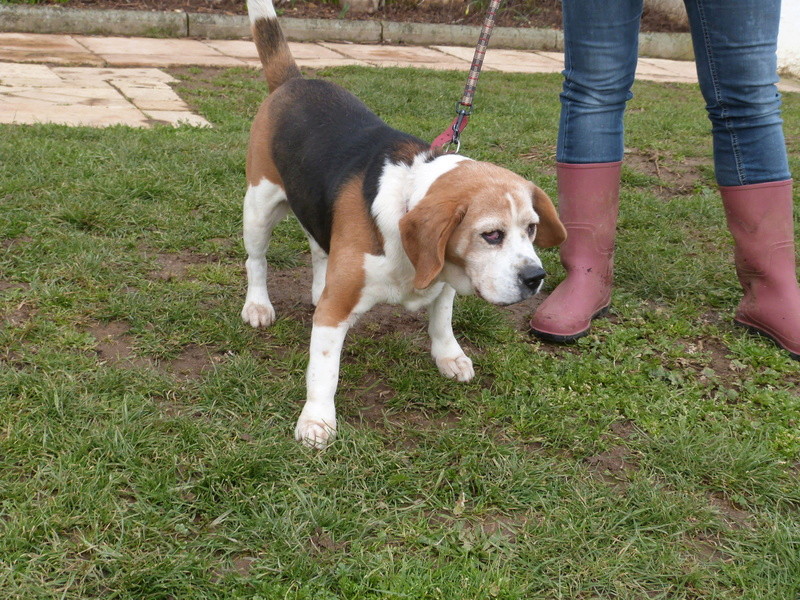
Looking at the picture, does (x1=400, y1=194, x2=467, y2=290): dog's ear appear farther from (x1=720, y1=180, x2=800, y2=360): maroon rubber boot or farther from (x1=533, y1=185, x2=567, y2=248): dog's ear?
(x1=720, y1=180, x2=800, y2=360): maroon rubber boot

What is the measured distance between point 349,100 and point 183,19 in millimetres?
7819

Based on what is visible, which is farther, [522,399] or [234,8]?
[234,8]

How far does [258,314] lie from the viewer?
368cm

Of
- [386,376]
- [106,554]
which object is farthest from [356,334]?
[106,554]

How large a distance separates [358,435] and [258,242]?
1.23 meters

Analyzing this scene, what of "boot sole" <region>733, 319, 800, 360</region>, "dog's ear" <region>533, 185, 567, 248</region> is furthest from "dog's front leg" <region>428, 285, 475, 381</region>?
"boot sole" <region>733, 319, 800, 360</region>

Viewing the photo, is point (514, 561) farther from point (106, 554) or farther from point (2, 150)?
point (2, 150)

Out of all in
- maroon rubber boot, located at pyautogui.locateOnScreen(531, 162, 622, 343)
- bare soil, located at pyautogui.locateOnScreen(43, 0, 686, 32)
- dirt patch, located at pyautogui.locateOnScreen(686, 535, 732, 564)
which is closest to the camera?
dirt patch, located at pyautogui.locateOnScreen(686, 535, 732, 564)

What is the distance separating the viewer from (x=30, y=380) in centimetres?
297

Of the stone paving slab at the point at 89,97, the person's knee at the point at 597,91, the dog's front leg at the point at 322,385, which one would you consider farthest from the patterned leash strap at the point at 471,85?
the stone paving slab at the point at 89,97

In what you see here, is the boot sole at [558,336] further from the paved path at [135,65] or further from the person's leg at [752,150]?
the paved path at [135,65]

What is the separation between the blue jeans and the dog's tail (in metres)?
1.32

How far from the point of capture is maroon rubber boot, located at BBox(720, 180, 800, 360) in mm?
3584

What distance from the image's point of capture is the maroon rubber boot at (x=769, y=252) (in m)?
3.58
